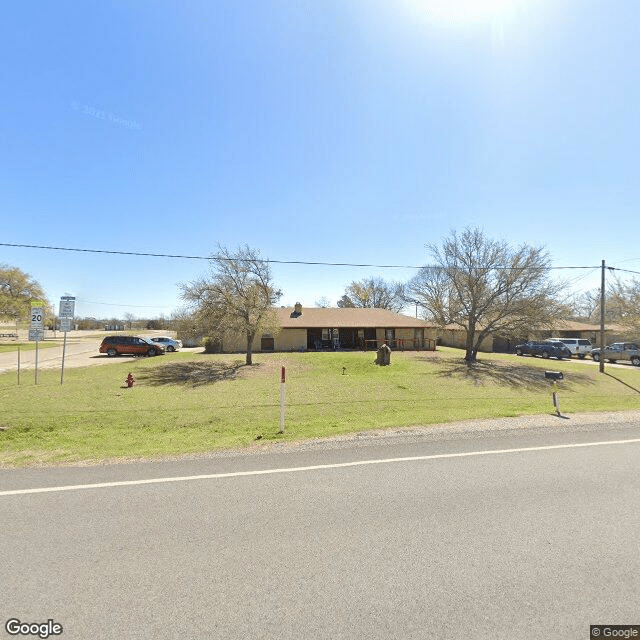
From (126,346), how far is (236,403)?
74.5ft

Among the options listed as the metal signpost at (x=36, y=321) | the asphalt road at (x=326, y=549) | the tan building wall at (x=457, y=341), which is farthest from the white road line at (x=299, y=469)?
the tan building wall at (x=457, y=341)

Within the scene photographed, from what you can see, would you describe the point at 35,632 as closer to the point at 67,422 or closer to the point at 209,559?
the point at 209,559

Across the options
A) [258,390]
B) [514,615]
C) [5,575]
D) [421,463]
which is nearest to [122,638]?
[5,575]

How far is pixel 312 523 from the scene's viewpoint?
3770mm

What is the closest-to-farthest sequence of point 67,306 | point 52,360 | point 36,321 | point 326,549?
point 326,549 < point 36,321 < point 67,306 < point 52,360

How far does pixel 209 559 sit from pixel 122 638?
0.91 m

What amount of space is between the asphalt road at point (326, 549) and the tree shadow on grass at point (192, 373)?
11702mm

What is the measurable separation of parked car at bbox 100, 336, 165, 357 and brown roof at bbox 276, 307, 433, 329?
11.9m

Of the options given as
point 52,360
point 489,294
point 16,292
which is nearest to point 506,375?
point 489,294

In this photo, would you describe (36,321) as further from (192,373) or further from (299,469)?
(299,469)

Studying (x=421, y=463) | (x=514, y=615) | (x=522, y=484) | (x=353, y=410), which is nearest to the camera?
(x=514, y=615)
